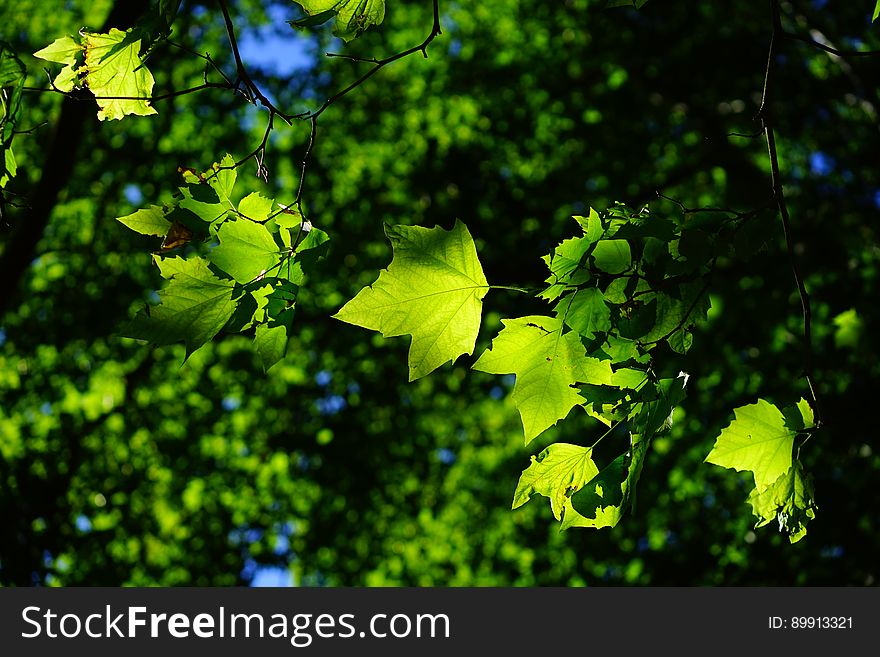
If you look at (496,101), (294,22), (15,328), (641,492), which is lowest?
(294,22)

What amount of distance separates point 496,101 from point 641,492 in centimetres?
511

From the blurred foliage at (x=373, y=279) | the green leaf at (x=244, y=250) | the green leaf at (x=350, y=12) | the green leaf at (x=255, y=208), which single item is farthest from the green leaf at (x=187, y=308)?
the blurred foliage at (x=373, y=279)

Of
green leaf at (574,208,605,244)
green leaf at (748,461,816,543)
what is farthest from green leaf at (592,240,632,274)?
green leaf at (748,461,816,543)

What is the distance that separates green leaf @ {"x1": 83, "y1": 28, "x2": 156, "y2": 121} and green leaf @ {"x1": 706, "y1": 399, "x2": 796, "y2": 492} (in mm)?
1527

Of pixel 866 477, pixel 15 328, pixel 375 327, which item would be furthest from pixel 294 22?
pixel 15 328

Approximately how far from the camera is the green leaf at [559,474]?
1627 mm

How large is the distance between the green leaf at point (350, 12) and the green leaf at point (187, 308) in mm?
622

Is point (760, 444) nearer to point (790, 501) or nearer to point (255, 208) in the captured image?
point (790, 501)

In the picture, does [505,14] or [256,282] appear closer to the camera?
[256,282]

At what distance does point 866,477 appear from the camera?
5367mm

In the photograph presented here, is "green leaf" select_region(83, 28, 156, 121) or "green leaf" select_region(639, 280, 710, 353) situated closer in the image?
"green leaf" select_region(639, 280, 710, 353)

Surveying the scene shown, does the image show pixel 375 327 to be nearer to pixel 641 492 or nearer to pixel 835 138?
pixel 641 492

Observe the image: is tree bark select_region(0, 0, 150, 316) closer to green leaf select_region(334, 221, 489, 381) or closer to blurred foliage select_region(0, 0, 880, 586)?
blurred foliage select_region(0, 0, 880, 586)

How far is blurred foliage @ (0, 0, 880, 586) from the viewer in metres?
7.20
